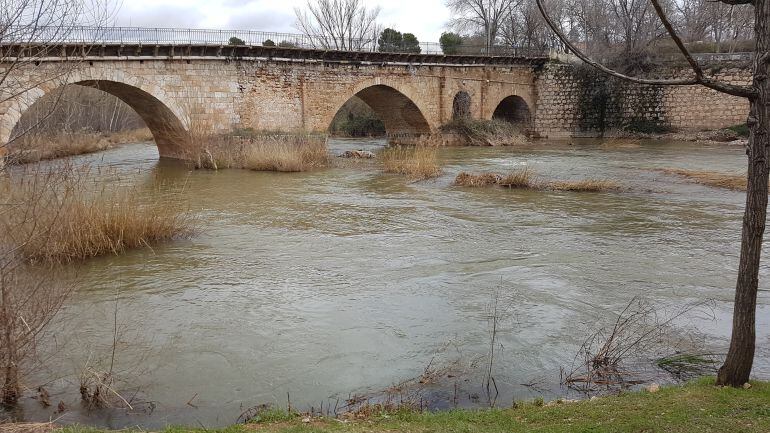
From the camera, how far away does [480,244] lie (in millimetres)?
10219

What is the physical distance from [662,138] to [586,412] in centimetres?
3455

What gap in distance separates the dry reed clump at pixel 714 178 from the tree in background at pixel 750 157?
Result: 13098 millimetres

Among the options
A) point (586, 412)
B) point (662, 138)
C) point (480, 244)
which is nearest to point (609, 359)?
point (586, 412)

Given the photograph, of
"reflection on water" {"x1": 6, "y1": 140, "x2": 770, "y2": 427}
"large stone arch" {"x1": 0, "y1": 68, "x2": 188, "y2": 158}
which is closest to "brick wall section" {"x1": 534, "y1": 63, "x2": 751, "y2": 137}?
"reflection on water" {"x1": 6, "y1": 140, "x2": 770, "y2": 427}

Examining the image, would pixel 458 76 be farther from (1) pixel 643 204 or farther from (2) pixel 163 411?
(2) pixel 163 411

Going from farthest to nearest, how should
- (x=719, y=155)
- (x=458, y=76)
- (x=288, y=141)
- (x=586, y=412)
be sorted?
(x=458, y=76)
(x=719, y=155)
(x=288, y=141)
(x=586, y=412)

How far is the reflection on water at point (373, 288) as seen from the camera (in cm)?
549

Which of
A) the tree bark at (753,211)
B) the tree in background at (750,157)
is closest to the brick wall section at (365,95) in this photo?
the tree in background at (750,157)

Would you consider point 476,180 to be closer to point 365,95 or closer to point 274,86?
point 274,86

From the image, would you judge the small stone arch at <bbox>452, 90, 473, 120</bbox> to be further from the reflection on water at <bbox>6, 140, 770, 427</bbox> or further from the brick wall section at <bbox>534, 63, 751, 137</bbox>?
the reflection on water at <bbox>6, 140, 770, 427</bbox>

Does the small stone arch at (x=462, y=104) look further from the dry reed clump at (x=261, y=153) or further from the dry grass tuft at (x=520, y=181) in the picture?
the dry grass tuft at (x=520, y=181)

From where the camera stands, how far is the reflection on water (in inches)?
216

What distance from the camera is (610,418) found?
3686 mm

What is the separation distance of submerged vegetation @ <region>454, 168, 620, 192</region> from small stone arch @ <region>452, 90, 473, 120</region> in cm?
1867
